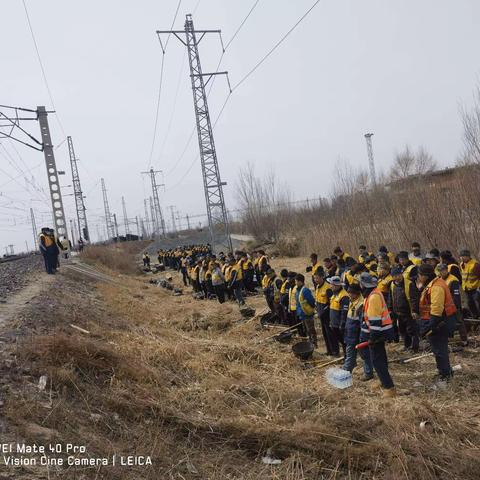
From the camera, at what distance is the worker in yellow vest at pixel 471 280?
8461 mm

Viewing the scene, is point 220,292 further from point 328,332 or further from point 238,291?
point 328,332

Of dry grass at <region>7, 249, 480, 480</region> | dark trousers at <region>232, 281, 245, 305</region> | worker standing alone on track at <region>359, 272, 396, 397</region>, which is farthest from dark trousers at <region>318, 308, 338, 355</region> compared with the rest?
dark trousers at <region>232, 281, 245, 305</region>

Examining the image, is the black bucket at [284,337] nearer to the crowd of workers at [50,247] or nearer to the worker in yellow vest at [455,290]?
the worker in yellow vest at [455,290]

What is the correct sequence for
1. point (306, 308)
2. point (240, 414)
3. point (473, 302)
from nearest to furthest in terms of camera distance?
point (240, 414), point (473, 302), point (306, 308)

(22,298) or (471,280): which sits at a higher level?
(22,298)

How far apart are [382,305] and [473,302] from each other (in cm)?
382

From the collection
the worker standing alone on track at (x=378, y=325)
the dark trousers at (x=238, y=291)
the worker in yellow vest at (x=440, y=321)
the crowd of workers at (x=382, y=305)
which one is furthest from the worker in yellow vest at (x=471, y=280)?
the dark trousers at (x=238, y=291)

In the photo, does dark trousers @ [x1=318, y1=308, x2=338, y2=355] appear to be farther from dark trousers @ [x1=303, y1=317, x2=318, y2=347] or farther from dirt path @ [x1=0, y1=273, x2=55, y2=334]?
dirt path @ [x1=0, y1=273, x2=55, y2=334]

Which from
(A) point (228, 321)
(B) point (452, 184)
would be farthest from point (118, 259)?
(B) point (452, 184)

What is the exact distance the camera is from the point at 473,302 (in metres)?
8.62

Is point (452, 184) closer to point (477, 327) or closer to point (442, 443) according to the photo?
point (477, 327)

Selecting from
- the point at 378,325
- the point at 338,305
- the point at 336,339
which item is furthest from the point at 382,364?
the point at 336,339

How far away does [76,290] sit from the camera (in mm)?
14984

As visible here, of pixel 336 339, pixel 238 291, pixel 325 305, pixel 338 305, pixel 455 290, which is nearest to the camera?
pixel 455 290
